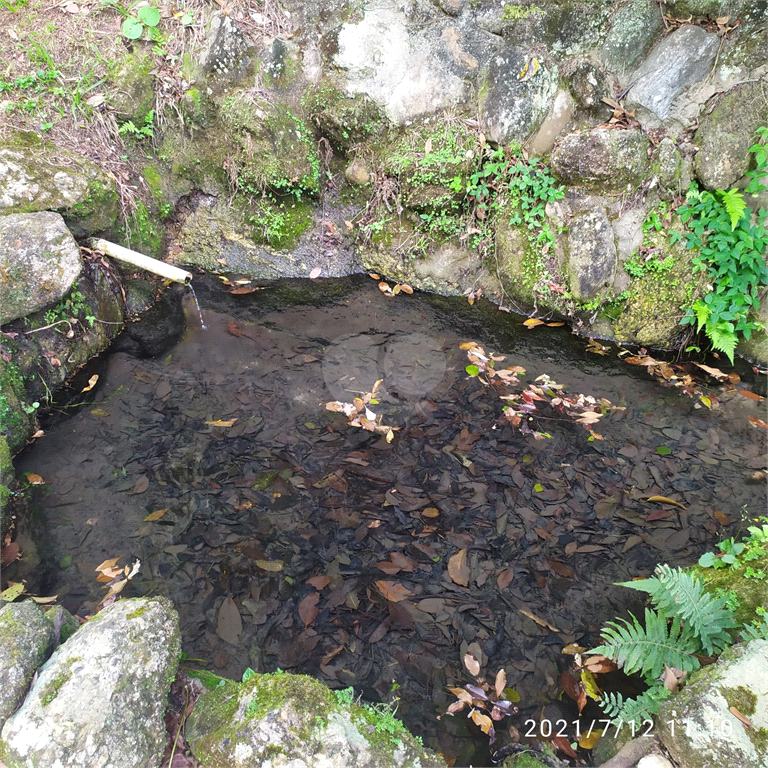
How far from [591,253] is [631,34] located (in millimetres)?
2434

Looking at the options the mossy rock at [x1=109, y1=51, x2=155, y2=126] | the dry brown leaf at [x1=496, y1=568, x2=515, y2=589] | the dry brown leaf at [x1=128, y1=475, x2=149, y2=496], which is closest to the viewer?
the dry brown leaf at [x1=496, y1=568, x2=515, y2=589]

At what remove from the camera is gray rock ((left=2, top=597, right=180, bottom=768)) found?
7.35 feet

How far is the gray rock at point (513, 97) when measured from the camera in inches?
232

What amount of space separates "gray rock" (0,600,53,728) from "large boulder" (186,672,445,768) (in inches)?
33.4

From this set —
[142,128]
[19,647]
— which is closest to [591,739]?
[19,647]

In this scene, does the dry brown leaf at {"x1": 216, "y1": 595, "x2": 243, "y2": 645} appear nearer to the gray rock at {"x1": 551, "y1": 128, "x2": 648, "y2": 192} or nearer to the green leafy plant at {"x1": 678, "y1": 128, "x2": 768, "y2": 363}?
the green leafy plant at {"x1": 678, "y1": 128, "x2": 768, "y2": 363}

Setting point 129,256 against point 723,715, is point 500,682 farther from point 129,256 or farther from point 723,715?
point 129,256

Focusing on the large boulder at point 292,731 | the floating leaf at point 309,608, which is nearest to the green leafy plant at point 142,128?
the floating leaf at point 309,608

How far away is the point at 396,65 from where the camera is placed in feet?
20.3

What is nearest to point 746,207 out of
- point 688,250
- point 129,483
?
point 688,250

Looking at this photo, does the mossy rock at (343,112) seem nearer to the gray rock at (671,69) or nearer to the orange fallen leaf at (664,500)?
the gray rock at (671,69)

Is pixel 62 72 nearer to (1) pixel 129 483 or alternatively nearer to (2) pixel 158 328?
(2) pixel 158 328

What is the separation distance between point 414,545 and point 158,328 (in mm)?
3976

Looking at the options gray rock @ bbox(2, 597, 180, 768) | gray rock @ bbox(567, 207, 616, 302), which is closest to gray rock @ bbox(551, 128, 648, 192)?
gray rock @ bbox(567, 207, 616, 302)
